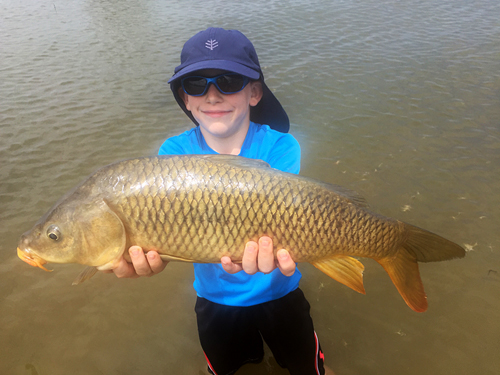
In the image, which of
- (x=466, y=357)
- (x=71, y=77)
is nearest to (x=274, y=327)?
(x=466, y=357)

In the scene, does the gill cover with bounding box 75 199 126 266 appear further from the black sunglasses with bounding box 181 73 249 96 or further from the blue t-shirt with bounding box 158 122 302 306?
the black sunglasses with bounding box 181 73 249 96

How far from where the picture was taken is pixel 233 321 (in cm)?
185

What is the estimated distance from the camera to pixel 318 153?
16.2 ft

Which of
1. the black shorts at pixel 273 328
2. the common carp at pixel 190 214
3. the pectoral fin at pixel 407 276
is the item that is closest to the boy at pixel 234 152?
the black shorts at pixel 273 328

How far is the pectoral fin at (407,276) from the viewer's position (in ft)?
5.18

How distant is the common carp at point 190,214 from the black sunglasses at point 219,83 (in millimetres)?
561

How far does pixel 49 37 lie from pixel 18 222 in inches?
385

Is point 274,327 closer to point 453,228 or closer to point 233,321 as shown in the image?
point 233,321

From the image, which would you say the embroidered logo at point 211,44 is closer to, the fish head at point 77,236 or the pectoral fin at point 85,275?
the fish head at point 77,236

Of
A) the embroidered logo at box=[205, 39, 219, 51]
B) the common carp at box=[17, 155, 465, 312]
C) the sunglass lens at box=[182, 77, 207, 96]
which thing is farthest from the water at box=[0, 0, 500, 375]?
the embroidered logo at box=[205, 39, 219, 51]

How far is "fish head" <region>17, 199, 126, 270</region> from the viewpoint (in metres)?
1.31

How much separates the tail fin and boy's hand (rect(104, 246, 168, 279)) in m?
1.07

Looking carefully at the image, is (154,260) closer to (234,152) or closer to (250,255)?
(250,255)

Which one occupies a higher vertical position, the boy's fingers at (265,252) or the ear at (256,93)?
the ear at (256,93)
